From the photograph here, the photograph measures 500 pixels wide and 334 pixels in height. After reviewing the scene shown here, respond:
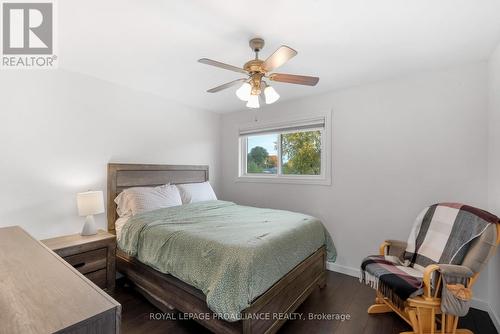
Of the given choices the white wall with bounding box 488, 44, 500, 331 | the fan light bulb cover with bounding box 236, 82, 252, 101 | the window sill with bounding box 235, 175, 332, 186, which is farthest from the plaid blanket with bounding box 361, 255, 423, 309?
the fan light bulb cover with bounding box 236, 82, 252, 101

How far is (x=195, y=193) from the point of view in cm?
329

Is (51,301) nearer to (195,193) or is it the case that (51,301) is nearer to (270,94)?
(270,94)

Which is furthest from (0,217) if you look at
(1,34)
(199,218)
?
(199,218)

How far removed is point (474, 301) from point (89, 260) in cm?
362

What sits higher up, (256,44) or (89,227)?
(256,44)

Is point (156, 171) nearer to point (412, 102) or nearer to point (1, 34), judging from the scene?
point (1, 34)

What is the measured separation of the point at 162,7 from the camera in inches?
60.2

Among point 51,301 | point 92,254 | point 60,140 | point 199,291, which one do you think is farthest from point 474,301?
point 60,140

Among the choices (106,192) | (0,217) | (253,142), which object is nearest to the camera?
(0,217)

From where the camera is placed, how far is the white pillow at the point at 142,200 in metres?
2.57

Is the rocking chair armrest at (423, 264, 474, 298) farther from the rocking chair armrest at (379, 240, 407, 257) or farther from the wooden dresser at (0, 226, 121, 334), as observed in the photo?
the wooden dresser at (0, 226, 121, 334)

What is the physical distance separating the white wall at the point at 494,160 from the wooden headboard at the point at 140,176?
346 cm

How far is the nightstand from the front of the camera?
2080 millimetres

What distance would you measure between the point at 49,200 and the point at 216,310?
81.1 inches
